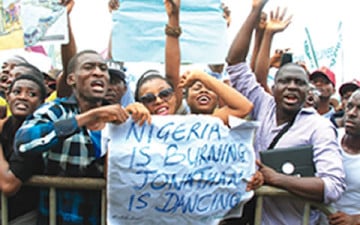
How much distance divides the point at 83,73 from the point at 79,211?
0.87 metres

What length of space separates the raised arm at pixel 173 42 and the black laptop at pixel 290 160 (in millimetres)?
1074

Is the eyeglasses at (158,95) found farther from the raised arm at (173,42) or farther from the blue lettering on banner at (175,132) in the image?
the raised arm at (173,42)

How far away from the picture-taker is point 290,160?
321cm

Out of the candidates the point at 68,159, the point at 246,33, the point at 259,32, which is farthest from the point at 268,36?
the point at 68,159

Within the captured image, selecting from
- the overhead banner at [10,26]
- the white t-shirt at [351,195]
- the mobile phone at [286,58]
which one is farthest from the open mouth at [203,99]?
the overhead banner at [10,26]

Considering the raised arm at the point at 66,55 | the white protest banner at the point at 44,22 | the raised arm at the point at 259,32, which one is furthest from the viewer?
the raised arm at the point at 259,32

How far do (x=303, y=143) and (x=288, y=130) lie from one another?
158 millimetres

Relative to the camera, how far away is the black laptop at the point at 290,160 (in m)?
3.21

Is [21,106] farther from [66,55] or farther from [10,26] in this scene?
[10,26]

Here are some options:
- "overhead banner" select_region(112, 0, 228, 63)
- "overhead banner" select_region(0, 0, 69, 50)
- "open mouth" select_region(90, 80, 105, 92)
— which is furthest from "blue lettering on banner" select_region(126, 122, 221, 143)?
"overhead banner" select_region(112, 0, 228, 63)

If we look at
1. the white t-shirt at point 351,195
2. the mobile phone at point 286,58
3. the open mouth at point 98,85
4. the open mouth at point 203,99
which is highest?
the mobile phone at point 286,58

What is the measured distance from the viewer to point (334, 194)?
3.14 metres

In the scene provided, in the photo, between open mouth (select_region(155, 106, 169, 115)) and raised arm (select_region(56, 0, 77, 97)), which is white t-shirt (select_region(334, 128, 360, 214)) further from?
raised arm (select_region(56, 0, 77, 97))

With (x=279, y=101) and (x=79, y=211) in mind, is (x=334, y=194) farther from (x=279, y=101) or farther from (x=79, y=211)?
(x=79, y=211)
